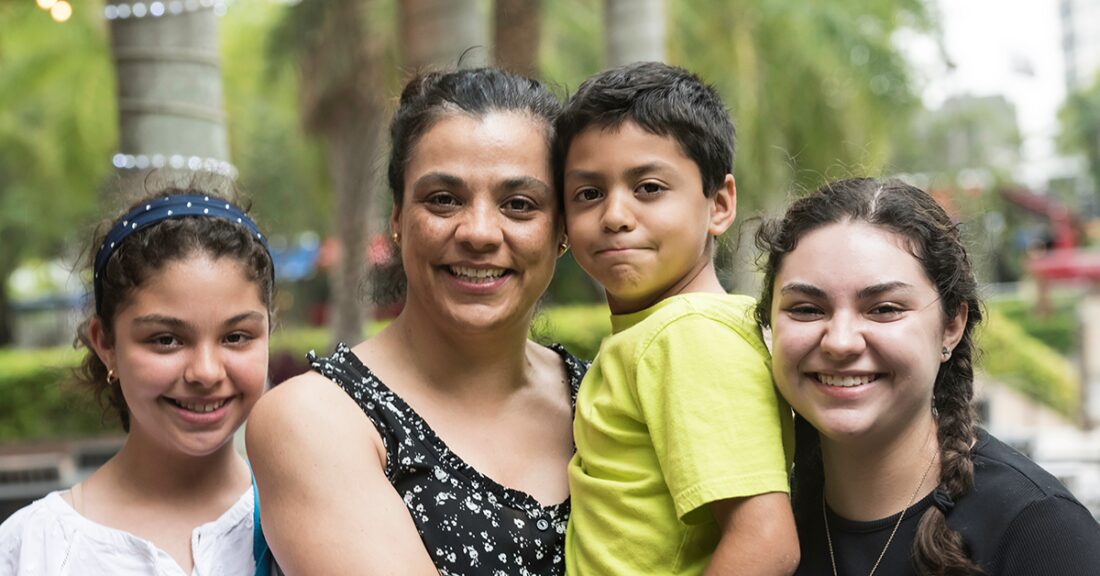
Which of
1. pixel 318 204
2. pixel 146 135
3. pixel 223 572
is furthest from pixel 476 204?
pixel 318 204

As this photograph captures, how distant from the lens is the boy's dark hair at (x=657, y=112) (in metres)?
2.58

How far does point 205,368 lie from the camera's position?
105 inches

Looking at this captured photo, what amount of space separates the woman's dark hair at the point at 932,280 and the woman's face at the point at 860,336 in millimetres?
39

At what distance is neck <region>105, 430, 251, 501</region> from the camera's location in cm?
283

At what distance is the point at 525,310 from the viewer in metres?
2.70

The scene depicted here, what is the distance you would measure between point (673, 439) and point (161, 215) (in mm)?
1426

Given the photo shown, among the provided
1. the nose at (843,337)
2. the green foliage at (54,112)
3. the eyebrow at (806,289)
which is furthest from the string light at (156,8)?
the green foliage at (54,112)

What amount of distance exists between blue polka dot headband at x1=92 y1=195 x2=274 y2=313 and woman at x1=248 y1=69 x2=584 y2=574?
1.53 feet

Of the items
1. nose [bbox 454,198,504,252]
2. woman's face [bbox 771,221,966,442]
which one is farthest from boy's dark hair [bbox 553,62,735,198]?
woman's face [bbox 771,221,966,442]

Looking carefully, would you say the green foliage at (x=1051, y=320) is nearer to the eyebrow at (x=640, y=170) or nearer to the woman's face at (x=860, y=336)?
the eyebrow at (x=640, y=170)

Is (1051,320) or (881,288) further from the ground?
(881,288)

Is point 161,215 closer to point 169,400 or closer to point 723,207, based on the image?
point 169,400

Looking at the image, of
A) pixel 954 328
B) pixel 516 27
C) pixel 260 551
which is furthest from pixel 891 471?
pixel 516 27

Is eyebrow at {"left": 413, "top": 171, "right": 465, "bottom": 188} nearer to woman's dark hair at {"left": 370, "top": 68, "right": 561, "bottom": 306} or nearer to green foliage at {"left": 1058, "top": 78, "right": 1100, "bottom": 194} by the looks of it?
woman's dark hair at {"left": 370, "top": 68, "right": 561, "bottom": 306}
